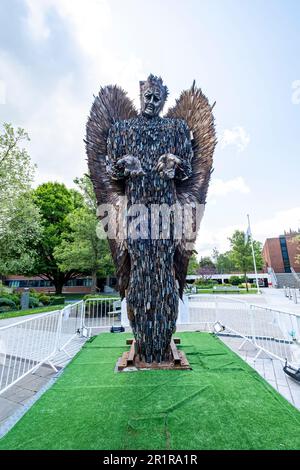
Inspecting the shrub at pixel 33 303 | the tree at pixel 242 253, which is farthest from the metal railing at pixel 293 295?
the shrub at pixel 33 303

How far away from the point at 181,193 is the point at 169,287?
158cm

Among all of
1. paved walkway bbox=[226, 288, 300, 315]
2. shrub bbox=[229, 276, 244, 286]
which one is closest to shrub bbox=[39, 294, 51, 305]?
paved walkway bbox=[226, 288, 300, 315]

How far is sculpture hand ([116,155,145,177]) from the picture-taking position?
321cm

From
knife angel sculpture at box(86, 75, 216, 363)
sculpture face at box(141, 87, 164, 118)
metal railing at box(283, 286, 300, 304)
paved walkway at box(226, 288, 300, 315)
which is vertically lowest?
paved walkway at box(226, 288, 300, 315)

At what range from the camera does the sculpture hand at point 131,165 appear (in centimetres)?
321

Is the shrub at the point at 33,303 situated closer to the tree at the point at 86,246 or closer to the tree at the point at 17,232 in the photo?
the tree at the point at 17,232

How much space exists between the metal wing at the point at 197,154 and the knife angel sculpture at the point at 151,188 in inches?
0.6

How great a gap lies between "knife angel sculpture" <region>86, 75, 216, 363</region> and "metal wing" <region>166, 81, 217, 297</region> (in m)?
0.02

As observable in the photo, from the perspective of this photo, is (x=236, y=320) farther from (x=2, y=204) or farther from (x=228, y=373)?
(x=2, y=204)

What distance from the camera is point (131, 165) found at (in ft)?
10.6

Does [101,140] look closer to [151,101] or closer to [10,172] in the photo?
[151,101]

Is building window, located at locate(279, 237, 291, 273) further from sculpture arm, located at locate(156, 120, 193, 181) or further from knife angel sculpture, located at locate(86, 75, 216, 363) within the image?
sculpture arm, located at locate(156, 120, 193, 181)

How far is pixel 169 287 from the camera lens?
10.6 ft
